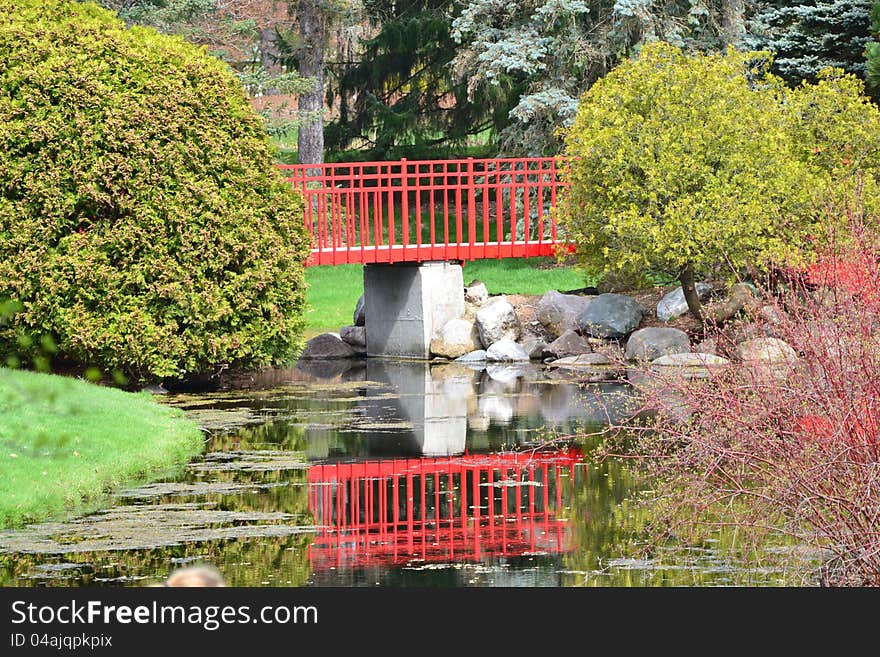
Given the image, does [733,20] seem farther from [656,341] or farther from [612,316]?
[656,341]

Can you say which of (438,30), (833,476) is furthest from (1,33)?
(438,30)

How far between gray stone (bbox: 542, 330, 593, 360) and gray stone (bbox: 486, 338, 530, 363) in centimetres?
40

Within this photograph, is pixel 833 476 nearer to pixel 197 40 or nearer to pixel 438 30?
pixel 197 40

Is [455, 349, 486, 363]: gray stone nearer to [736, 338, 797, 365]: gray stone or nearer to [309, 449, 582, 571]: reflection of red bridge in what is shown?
[309, 449, 582, 571]: reflection of red bridge

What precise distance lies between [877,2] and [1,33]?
13748 millimetres

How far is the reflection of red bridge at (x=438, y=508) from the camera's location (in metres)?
8.76

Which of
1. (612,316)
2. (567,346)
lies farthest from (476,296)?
(612,316)

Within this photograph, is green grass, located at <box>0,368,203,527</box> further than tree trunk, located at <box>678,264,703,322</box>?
No

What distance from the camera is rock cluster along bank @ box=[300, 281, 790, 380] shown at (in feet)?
65.1

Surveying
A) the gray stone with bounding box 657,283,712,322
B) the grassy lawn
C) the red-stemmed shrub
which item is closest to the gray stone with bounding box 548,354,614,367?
the gray stone with bounding box 657,283,712,322

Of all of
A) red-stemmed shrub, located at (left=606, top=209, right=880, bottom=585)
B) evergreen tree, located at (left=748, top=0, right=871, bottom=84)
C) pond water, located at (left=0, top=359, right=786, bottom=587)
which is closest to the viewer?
red-stemmed shrub, located at (left=606, top=209, right=880, bottom=585)

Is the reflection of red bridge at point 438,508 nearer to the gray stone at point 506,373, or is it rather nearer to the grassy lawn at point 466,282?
the gray stone at point 506,373

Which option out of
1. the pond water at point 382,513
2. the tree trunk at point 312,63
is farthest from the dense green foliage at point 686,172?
the tree trunk at point 312,63

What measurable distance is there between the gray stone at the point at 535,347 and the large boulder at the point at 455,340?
28.1 inches
